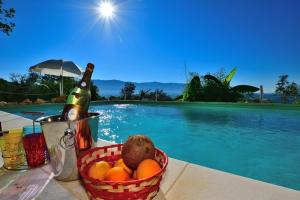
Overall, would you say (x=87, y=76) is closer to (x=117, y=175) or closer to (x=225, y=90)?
(x=117, y=175)

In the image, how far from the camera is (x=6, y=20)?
7.46 metres

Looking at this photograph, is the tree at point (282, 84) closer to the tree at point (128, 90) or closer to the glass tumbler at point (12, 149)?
the tree at point (128, 90)

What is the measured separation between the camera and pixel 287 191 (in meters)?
0.75

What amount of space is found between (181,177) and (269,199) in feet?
1.15

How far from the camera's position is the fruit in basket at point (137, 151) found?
67cm

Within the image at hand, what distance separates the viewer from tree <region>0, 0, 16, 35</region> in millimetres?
7344

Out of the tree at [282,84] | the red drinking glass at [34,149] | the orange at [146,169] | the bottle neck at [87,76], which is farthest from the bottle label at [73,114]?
the tree at [282,84]

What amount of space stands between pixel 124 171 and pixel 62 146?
31 cm

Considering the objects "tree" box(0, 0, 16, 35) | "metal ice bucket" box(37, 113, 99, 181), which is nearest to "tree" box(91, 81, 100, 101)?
"tree" box(0, 0, 16, 35)

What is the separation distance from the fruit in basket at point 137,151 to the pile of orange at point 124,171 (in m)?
0.02

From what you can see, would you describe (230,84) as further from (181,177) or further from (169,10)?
(181,177)

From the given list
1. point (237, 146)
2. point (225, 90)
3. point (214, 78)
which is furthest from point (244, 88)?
point (237, 146)

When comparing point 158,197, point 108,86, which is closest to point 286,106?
point 158,197

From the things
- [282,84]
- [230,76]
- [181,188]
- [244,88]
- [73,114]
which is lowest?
[181,188]
